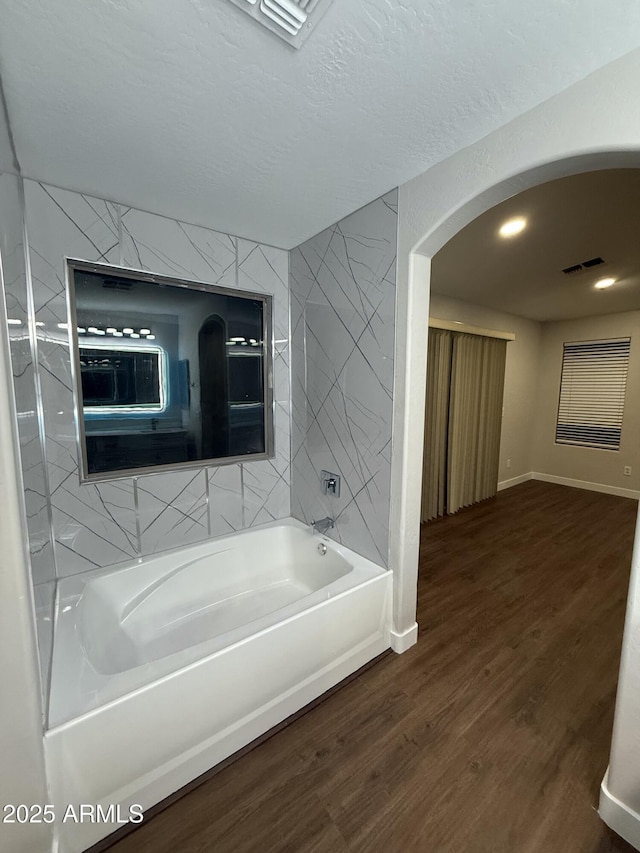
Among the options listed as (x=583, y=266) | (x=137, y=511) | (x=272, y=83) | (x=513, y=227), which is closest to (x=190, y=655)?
(x=137, y=511)

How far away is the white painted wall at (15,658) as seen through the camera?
0.82 meters

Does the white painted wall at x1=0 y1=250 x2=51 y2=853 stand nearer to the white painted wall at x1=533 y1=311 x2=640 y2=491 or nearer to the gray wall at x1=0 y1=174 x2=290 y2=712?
the gray wall at x1=0 y1=174 x2=290 y2=712

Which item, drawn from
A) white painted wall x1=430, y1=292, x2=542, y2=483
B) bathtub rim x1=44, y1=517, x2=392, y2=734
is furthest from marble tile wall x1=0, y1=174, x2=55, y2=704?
white painted wall x1=430, y1=292, x2=542, y2=483

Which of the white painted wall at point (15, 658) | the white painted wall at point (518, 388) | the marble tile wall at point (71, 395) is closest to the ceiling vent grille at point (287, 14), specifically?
the white painted wall at point (15, 658)

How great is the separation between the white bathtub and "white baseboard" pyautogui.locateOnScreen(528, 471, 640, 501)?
14.5 feet

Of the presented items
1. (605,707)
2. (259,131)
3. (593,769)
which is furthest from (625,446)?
(259,131)

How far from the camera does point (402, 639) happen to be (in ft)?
6.02

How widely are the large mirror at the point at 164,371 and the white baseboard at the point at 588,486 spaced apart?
15.6 feet

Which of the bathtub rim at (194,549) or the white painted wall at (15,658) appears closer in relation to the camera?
the white painted wall at (15,658)

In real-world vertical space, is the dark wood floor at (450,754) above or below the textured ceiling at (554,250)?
below

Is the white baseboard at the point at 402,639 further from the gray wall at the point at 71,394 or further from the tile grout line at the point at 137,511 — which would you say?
the tile grout line at the point at 137,511

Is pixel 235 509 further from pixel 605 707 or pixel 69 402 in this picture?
pixel 605 707

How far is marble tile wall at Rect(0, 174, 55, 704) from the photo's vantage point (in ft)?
3.21

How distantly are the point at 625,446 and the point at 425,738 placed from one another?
474 centimetres
